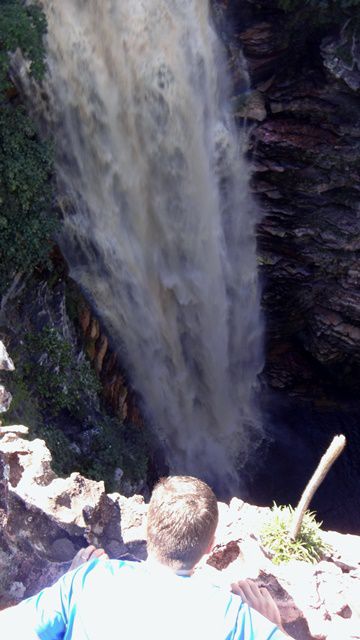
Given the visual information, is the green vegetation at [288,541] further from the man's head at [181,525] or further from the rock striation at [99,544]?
the man's head at [181,525]

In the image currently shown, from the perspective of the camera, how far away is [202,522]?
2.41 meters

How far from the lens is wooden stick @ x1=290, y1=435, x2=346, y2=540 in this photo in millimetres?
4668

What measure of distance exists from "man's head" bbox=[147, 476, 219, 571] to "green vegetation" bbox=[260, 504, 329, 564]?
2.87m

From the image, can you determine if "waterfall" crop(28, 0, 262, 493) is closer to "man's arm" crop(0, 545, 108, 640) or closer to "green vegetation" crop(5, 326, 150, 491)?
"green vegetation" crop(5, 326, 150, 491)

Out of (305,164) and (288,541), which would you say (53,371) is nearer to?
(288,541)

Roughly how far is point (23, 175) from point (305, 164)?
212 inches

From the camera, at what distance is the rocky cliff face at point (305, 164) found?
32.3 feet

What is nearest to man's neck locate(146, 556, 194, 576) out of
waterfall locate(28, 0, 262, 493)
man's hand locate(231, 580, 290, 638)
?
man's hand locate(231, 580, 290, 638)

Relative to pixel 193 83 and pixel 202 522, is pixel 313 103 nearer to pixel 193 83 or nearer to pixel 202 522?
pixel 193 83

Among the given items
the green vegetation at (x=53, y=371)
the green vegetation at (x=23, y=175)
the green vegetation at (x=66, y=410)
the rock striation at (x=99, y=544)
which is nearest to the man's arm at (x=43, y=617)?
the rock striation at (x=99, y=544)

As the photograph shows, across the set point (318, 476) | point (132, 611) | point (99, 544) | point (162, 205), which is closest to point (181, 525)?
point (132, 611)

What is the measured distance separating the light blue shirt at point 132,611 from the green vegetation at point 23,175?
5.84 m

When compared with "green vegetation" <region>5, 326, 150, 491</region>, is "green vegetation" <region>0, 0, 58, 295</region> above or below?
above

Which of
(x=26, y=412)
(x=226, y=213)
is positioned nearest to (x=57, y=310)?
(x=26, y=412)
